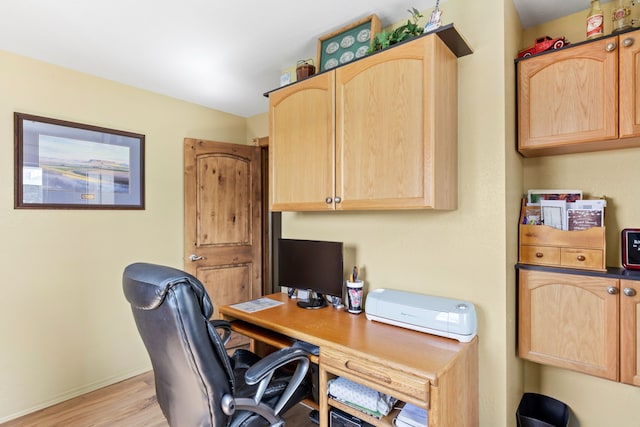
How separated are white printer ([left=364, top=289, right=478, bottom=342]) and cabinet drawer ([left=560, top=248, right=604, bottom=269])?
488mm

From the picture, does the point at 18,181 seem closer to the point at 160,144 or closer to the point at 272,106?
the point at 160,144

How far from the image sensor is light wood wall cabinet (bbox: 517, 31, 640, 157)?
136 cm

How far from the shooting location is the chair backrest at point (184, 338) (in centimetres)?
111

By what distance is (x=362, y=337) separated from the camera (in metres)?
1.51

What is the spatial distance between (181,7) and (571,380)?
288 centimetres

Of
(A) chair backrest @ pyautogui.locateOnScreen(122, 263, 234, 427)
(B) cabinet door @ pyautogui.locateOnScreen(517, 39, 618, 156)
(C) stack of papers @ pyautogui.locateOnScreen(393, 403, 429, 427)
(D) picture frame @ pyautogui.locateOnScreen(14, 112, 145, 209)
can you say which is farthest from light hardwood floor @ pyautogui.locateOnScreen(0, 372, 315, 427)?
(B) cabinet door @ pyautogui.locateOnScreen(517, 39, 618, 156)

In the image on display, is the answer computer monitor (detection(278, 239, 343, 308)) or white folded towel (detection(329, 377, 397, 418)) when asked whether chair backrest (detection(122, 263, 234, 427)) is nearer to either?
white folded towel (detection(329, 377, 397, 418))

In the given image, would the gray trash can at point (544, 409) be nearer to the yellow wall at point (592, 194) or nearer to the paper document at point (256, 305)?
the yellow wall at point (592, 194)

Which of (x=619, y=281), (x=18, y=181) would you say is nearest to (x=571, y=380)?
(x=619, y=281)

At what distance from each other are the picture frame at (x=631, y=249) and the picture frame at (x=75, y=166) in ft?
10.6

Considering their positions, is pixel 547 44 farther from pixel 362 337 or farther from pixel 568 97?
pixel 362 337

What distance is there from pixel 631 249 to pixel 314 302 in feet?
5.32

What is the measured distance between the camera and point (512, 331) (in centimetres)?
158

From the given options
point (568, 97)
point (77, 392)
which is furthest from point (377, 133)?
point (77, 392)
